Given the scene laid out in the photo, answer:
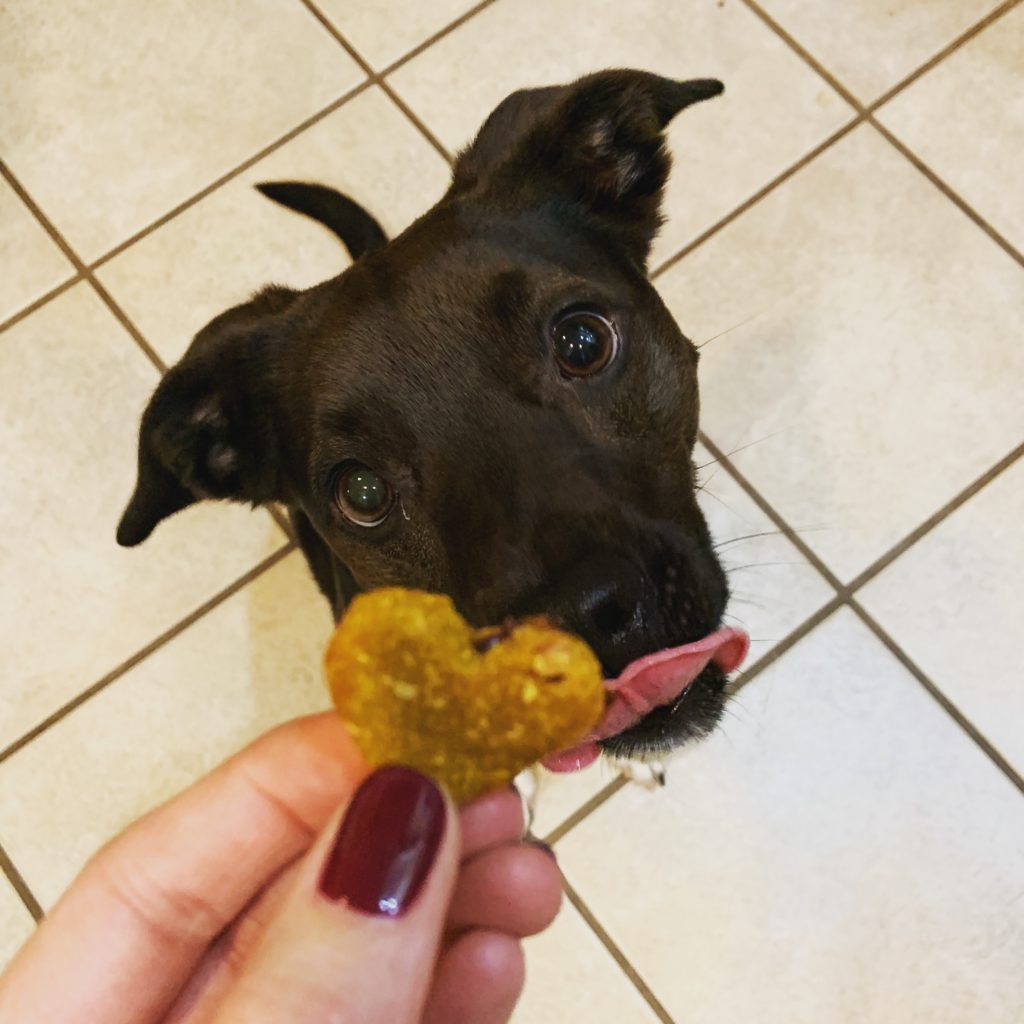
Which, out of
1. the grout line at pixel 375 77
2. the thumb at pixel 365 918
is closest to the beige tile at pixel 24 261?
the grout line at pixel 375 77

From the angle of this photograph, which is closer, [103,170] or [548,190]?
[548,190]

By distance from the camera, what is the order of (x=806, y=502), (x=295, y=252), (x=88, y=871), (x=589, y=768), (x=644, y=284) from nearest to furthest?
(x=88, y=871) → (x=644, y=284) → (x=589, y=768) → (x=806, y=502) → (x=295, y=252)

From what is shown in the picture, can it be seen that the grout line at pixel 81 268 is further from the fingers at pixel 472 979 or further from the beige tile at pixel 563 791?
the fingers at pixel 472 979

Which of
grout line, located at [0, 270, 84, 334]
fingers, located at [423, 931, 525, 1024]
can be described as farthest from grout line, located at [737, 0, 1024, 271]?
fingers, located at [423, 931, 525, 1024]

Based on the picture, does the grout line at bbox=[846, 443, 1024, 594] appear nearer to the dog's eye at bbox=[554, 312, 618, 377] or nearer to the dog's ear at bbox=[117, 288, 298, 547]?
the dog's eye at bbox=[554, 312, 618, 377]

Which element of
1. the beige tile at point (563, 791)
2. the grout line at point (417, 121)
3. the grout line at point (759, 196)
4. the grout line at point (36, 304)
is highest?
the grout line at point (36, 304)

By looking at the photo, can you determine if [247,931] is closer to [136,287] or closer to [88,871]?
[88,871]

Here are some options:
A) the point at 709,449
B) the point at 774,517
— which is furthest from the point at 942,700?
the point at 709,449

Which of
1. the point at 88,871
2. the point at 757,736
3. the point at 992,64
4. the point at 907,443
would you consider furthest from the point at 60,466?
the point at 992,64

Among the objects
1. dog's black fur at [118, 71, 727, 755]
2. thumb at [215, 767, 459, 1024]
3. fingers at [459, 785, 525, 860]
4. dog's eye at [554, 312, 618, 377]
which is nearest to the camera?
thumb at [215, 767, 459, 1024]
